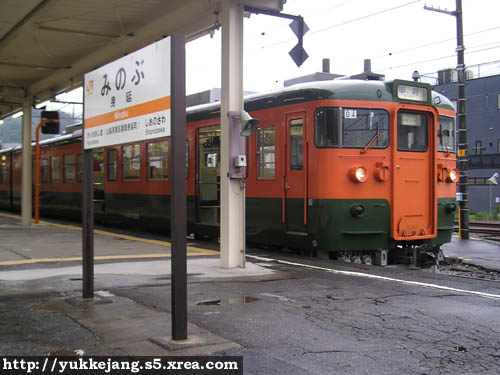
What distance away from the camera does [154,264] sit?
941 centimetres

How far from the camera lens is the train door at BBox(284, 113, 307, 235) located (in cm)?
1047

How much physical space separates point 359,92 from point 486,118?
34.7 metres

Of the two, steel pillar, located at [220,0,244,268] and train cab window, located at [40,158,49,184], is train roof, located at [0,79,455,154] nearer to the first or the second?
steel pillar, located at [220,0,244,268]

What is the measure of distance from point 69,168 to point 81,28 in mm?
9265

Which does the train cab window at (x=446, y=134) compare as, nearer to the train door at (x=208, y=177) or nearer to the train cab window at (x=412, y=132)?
the train cab window at (x=412, y=132)

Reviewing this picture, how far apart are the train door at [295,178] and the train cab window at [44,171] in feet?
46.1

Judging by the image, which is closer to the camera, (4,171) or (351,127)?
(351,127)

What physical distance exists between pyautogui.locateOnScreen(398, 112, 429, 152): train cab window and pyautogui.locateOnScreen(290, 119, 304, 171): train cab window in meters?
1.74

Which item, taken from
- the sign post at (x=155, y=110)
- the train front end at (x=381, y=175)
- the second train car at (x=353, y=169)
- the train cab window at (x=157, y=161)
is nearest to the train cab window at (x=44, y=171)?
the train cab window at (x=157, y=161)

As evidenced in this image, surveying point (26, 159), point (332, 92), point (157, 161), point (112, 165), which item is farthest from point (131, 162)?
point (332, 92)

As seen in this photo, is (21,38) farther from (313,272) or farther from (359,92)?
(313,272)

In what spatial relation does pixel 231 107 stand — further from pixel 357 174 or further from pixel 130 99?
pixel 130 99

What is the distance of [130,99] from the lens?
5.54 meters

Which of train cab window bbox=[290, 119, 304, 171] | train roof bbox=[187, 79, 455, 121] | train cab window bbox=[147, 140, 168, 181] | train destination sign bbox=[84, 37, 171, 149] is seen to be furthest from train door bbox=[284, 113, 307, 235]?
train destination sign bbox=[84, 37, 171, 149]
